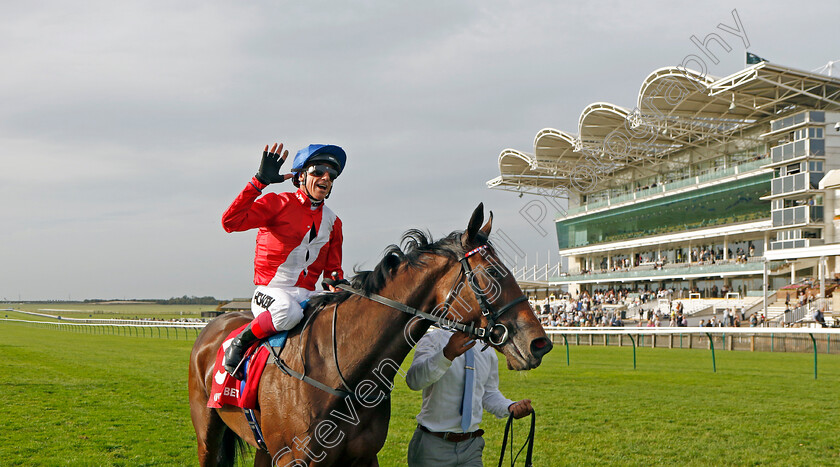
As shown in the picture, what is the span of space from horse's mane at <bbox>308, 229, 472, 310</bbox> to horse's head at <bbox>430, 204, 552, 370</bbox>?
7cm

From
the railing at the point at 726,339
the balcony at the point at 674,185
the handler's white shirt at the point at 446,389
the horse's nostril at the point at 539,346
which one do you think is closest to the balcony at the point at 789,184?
the balcony at the point at 674,185

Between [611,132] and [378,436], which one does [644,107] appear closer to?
[611,132]

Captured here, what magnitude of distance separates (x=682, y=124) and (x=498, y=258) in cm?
3501

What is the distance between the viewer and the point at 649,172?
4238 centimetres

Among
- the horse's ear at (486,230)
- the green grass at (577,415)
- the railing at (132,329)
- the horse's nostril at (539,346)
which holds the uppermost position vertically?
the horse's ear at (486,230)

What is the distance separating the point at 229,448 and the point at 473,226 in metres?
2.21

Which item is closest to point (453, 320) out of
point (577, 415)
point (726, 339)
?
point (577, 415)

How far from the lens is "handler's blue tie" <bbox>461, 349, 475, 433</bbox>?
298cm

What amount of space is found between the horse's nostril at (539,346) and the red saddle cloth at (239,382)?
4.04 ft

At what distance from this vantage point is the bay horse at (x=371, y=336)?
8.29ft

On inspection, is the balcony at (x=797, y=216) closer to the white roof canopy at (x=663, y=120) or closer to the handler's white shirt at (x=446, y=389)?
the white roof canopy at (x=663, y=120)

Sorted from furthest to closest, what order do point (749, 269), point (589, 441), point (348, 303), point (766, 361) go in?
point (749, 269) < point (766, 361) < point (589, 441) < point (348, 303)

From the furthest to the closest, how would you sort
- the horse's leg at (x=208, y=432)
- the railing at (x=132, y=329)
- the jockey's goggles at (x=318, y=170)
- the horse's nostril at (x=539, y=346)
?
the railing at (x=132, y=329) < the horse's leg at (x=208, y=432) < the jockey's goggles at (x=318, y=170) < the horse's nostril at (x=539, y=346)

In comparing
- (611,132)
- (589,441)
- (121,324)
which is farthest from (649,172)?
(589,441)
